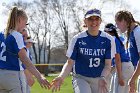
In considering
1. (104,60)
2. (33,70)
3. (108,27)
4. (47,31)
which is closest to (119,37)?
(108,27)

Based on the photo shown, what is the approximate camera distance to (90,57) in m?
6.20

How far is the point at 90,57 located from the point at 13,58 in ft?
3.87

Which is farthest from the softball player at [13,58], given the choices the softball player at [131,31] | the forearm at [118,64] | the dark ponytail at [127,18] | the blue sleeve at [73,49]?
the forearm at [118,64]

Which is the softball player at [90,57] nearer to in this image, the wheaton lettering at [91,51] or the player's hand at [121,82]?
the wheaton lettering at [91,51]

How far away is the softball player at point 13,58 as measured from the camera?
6.06m

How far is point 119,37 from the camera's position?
8.38 m

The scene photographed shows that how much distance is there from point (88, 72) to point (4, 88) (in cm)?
132

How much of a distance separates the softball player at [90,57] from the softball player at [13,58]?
66cm

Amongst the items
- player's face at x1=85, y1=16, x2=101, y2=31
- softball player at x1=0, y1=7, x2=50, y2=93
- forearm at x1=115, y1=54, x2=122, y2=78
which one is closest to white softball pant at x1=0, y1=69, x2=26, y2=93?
softball player at x1=0, y1=7, x2=50, y2=93

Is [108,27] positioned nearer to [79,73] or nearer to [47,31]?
[79,73]

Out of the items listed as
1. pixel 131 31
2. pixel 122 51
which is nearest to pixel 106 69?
pixel 131 31

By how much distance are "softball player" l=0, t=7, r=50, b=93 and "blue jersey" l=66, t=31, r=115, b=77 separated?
729 millimetres

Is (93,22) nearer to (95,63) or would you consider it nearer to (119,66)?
(95,63)

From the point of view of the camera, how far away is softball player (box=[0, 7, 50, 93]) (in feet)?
19.9
